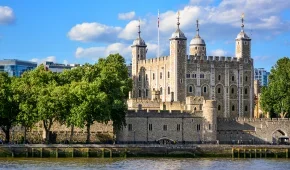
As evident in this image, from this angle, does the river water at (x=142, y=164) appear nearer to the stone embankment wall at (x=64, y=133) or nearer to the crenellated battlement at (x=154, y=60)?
the stone embankment wall at (x=64, y=133)

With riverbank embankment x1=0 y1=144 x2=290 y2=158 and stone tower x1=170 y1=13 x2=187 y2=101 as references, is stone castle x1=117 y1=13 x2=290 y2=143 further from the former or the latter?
riverbank embankment x1=0 y1=144 x2=290 y2=158

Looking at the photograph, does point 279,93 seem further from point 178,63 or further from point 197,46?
point 197,46

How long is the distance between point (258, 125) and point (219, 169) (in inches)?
940

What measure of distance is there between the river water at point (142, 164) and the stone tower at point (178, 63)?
90.7 feet

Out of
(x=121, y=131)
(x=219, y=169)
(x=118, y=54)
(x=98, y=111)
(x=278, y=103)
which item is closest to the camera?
(x=219, y=169)

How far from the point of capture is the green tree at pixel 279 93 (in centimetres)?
10306

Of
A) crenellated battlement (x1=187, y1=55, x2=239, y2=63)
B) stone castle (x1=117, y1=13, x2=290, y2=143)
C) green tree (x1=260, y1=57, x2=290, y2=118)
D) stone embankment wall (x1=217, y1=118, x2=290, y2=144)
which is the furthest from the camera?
crenellated battlement (x1=187, y1=55, x2=239, y2=63)

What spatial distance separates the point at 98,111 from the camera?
274 ft

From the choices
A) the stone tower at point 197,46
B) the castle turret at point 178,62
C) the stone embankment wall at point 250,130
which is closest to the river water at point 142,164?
the stone embankment wall at point 250,130

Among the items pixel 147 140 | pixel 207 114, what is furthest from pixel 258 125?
pixel 147 140

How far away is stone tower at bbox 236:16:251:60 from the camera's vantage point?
11294cm

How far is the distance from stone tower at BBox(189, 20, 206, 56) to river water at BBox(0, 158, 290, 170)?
36.0 meters

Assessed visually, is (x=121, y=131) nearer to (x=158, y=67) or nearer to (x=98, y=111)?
(x=98, y=111)

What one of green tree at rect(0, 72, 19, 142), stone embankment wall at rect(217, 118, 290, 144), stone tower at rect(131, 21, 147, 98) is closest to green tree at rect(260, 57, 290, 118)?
stone embankment wall at rect(217, 118, 290, 144)
